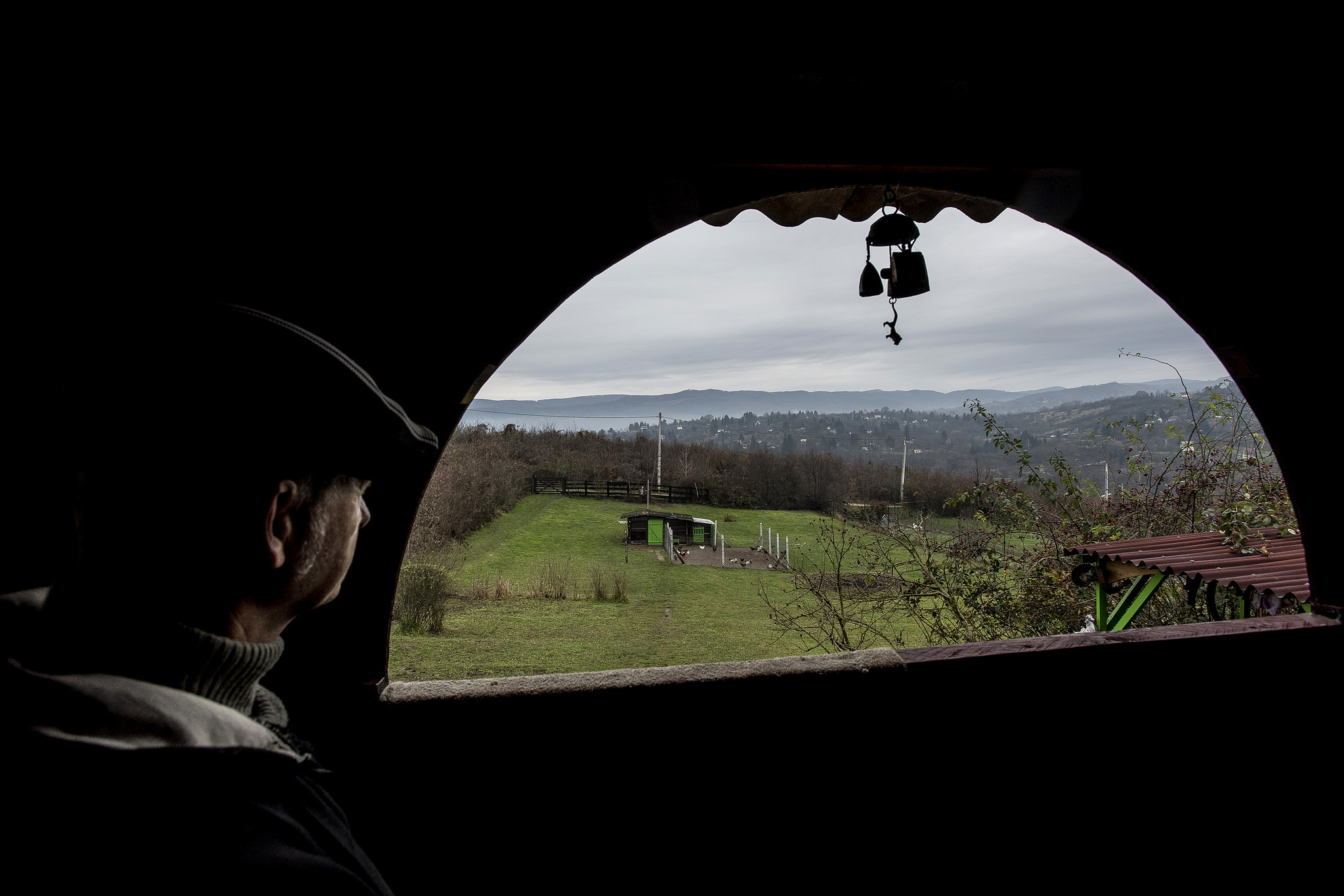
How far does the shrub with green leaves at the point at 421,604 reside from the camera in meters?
12.4

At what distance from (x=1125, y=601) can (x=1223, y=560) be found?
3.96ft

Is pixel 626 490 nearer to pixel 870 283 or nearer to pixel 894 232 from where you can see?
pixel 870 283

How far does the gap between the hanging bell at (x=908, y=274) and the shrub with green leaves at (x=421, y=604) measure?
442 inches

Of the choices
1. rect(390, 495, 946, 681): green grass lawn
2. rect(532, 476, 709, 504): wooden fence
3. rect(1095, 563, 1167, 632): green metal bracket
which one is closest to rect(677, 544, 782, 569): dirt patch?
rect(390, 495, 946, 681): green grass lawn

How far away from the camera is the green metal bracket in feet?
15.1

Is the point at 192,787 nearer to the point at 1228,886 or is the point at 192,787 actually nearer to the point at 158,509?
the point at 158,509

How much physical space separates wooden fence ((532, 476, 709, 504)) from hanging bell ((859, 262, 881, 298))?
30014 mm

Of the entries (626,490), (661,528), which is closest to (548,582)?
(661,528)

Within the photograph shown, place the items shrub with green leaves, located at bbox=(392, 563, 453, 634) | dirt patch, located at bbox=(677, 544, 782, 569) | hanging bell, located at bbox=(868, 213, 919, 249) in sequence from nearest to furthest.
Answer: hanging bell, located at bbox=(868, 213, 919, 249), shrub with green leaves, located at bbox=(392, 563, 453, 634), dirt patch, located at bbox=(677, 544, 782, 569)

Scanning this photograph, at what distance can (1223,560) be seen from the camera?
376 centimetres

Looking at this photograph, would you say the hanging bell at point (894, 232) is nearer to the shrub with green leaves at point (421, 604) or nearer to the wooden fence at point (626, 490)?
the shrub with green leaves at point (421, 604)

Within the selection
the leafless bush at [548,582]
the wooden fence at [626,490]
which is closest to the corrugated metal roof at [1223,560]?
the leafless bush at [548,582]

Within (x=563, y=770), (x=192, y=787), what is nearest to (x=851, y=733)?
(x=563, y=770)

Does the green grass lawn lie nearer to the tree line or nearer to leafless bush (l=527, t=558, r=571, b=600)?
leafless bush (l=527, t=558, r=571, b=600)
